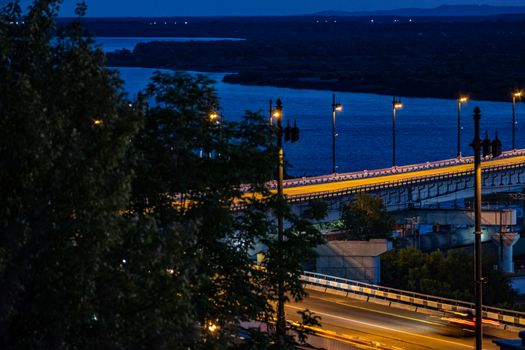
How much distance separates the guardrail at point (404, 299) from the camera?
28859mm

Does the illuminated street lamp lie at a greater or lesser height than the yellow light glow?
greater

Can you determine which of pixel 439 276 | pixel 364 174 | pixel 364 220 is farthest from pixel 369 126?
pixel 439 276

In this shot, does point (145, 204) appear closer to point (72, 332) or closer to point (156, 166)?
point (156, 166)

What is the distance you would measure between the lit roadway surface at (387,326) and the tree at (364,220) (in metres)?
10.1

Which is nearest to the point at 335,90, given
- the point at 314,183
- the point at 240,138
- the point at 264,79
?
the point at 264,79

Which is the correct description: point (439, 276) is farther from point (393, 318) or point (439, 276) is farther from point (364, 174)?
point (364, 174)

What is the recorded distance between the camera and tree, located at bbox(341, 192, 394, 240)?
43500mm

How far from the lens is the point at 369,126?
102500 millimetres

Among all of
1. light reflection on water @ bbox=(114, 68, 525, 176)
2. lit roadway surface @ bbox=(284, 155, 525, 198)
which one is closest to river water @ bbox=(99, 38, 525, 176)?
light reflection on water @ bbox=(114, 68, 525, 176)

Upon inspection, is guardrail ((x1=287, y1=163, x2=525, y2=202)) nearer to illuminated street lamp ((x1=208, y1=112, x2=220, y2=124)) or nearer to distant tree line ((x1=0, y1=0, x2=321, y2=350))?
illuminated street lamp ((x1=208, y1=112, x2=220, y2=124))

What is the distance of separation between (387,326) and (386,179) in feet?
86.4

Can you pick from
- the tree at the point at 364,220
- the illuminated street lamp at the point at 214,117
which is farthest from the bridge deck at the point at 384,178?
the illuminated street lamp at the point at 214,117

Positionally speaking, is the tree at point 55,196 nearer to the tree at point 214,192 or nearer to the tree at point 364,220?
the tree at point 214,192

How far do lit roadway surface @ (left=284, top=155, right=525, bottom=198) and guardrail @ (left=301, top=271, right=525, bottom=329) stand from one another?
31.4 feet
